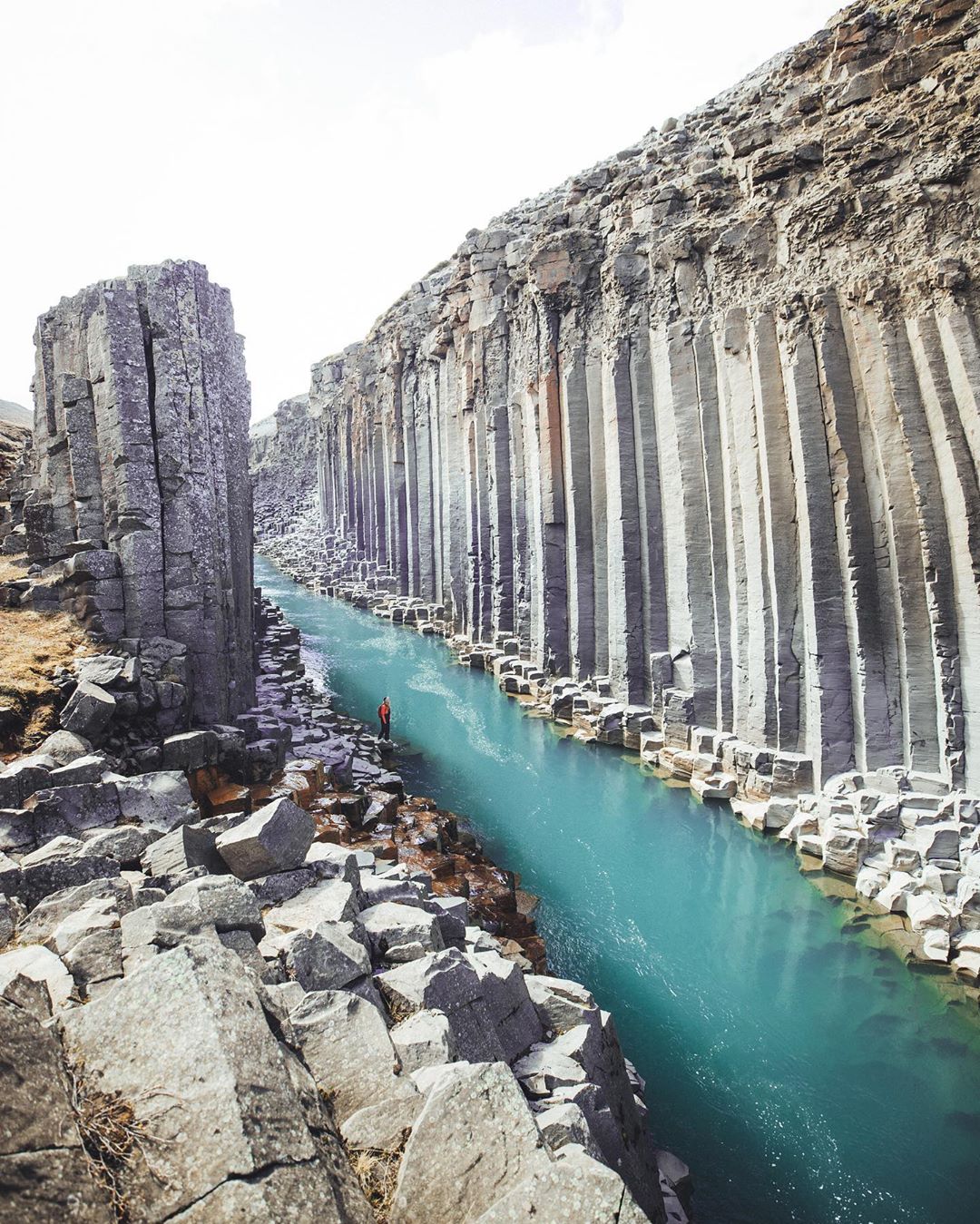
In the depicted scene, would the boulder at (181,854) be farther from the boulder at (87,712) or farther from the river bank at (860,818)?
the river bank at (860,818)

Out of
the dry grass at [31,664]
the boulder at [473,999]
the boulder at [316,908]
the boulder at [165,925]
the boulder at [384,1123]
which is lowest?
the boulder at [473,999]

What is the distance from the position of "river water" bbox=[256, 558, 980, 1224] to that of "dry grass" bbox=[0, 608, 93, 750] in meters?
7.26

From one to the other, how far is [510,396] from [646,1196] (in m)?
22.4

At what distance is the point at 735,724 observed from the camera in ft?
46.2

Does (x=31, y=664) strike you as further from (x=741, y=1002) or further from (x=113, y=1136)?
(x=741, y=1002)

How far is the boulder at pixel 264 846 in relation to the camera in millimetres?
6496

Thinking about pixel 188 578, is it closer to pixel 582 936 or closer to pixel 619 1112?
pixel 582 936

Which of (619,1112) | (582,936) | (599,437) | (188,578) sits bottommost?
(582,936)

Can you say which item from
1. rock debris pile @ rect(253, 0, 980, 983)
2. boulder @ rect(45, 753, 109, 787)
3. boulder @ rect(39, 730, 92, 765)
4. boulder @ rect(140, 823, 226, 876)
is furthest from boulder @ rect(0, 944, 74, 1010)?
rock debris pile @ rect(253, 0, 980, 983)

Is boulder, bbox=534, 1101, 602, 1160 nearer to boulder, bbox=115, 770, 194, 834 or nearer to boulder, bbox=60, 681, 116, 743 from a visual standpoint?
boulder, bbox=115, 770, 194, 834

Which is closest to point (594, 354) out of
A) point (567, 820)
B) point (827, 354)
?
point (827, 354)

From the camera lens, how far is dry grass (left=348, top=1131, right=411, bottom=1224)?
3275mm

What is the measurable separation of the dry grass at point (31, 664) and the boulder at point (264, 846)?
3.88 meters

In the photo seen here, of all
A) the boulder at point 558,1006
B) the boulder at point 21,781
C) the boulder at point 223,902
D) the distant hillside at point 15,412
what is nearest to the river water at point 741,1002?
the boulder at point 558,1006
